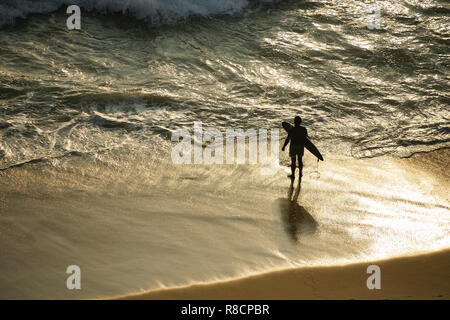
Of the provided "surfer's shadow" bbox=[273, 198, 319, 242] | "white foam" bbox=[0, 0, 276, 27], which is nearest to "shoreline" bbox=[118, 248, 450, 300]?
"surfer's shadow" bbox=[273, 198, 319, 242]

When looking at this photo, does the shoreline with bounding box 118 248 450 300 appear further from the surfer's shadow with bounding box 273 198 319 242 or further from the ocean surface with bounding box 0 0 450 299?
the surfer's shadow with bounding box 273 198 319 242

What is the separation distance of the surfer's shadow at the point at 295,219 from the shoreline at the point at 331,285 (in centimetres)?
74

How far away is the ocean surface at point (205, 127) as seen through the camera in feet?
19.0

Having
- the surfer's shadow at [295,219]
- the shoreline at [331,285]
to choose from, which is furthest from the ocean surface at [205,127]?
the shoreline at [331,285]

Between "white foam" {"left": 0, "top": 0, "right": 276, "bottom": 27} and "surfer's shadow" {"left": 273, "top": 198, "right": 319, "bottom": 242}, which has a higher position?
"white foam" {"left": 0, "top": 0, "right": 276, "bottom": 27}

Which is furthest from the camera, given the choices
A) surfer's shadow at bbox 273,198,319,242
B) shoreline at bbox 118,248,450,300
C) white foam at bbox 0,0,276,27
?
white foam at bbox 0,0,276,27

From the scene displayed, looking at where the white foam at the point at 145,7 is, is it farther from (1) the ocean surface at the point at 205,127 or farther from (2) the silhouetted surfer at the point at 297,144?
(2) the silhouetted surfer at the point at 297,144

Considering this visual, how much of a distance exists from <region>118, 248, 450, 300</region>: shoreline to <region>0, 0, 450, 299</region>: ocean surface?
168 millimetres

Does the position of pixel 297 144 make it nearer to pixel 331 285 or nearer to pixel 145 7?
pixel 331 285

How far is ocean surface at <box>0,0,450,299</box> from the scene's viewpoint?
5.80 m

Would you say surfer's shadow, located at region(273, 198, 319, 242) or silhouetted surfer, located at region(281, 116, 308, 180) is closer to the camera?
surfer's shadow, located at region(273, 198, 319, 242)

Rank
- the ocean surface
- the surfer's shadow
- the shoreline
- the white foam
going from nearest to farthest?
1. the shoreline
2. the ocean surface
3. the surfer's shadow
4. the white foam
